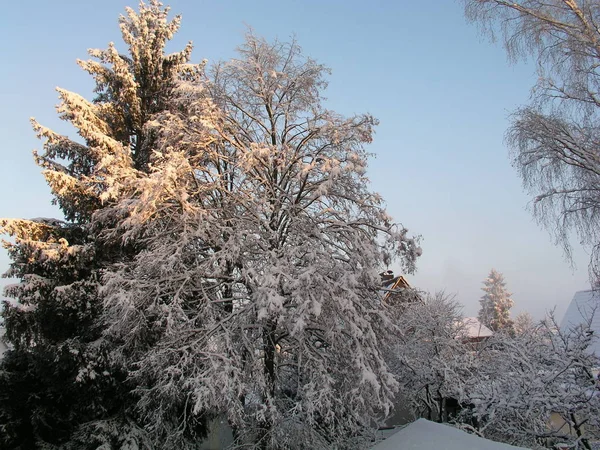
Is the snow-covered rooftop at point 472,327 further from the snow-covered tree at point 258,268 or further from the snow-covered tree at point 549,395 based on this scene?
the snow-covered tree at point 258,268

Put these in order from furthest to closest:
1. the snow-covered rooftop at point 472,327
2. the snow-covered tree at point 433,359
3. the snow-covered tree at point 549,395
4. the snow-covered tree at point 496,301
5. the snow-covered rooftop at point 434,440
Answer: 1. the snow-covered tree at point 496,301
2. the snow-covered rooftop at point 472,327
3. the snow-covered tree at point 433,359
4. the snow-covered tree at point 549,395
5. the snow-covered rooftop at point 434,440

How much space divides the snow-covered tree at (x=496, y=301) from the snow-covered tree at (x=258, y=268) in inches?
1707

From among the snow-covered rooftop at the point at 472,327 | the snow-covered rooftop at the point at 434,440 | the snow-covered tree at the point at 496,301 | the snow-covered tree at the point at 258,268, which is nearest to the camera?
Result: the snow-covered rooftop at the point at 434,440

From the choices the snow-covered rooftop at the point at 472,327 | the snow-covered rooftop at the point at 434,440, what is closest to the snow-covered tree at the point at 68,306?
the snow-covered rooftop at the point at 434,440

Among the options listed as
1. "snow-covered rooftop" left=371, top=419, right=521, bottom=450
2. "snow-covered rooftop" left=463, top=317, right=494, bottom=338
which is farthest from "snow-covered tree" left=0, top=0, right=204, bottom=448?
"snow-covered rooftop" left=463, top=317, right=494, bottom=338

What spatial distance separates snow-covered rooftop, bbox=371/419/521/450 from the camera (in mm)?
5418

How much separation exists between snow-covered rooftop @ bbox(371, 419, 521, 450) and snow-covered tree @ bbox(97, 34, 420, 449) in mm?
3085

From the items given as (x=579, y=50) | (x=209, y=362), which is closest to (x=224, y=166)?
(x=209, y=362)

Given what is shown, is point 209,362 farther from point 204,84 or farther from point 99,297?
point 204,84

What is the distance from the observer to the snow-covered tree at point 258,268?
9.70 metres

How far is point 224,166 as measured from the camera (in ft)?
42.3

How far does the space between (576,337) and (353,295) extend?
437cm

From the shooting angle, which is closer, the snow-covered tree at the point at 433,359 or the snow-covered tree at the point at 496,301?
the snow-covered tree at the point at 433,359

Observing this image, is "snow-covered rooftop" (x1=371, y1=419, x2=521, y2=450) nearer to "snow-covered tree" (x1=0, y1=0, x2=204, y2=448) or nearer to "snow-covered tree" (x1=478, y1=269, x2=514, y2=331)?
"snow-covered tree" (x1=0, y1=0, x2=204, y2=448)
